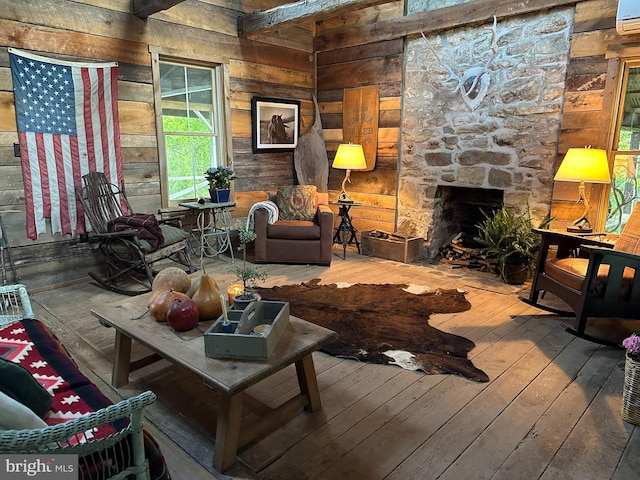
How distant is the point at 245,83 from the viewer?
16.3ft

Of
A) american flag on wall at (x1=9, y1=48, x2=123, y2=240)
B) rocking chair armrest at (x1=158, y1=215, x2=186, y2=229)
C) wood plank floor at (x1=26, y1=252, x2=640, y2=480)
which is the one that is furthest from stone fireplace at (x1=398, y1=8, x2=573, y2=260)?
american flag on wall at (x1=9, y1=48, x2=123, y2=240)

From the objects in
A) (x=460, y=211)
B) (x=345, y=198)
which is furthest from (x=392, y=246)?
(x=460, y=211)

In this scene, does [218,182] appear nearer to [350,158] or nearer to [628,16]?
[350,158]

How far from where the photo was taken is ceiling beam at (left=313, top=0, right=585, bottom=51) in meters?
3.86

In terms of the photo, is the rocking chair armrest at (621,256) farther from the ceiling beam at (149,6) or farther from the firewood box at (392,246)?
the ceiling beam at (149,6)

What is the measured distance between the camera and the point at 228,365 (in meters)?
1.62

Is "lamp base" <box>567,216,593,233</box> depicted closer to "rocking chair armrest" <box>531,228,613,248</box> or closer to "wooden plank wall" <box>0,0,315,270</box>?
"rocking chair armrest" <box>531,228,613,248</box>

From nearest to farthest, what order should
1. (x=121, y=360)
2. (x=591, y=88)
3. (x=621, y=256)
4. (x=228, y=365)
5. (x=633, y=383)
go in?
(x=228, y=365) → (x=633, y=383) → (x=121, y=360) → (x=621, y=256) → (x=591, y=88)

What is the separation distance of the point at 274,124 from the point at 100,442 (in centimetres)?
461

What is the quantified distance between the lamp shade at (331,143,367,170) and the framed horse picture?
0.92m

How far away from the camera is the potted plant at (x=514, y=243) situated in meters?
3.88

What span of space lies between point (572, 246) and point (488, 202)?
1552 millimetres

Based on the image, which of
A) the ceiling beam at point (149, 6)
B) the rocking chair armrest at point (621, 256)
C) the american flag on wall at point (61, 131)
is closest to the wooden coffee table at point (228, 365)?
the rocking chair armrest at point (621, 256)

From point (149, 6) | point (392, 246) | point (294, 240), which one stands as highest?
point (149, 6)
